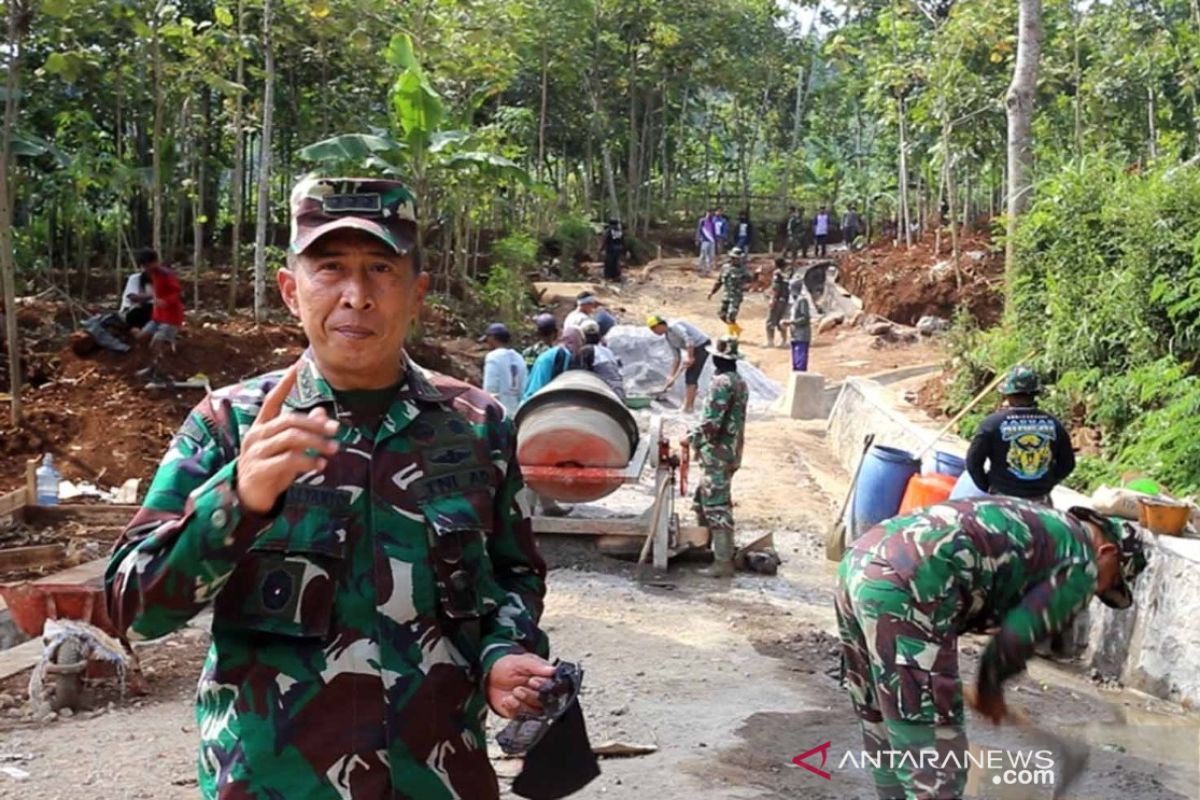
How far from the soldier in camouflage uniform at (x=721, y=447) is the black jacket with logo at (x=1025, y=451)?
2521 mm

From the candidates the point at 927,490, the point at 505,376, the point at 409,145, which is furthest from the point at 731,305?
the point at 927,490

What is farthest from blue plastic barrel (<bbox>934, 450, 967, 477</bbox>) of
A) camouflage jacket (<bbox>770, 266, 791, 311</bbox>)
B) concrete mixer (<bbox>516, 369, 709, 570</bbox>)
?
camouflage jacket (<bbox>770, 266, 791, 311</bbox>)

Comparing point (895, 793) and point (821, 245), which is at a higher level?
point (821, 245)

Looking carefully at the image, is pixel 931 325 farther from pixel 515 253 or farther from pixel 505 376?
pixel 505 376

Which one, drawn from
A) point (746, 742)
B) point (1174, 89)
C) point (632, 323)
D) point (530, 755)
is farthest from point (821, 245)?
point (530, 755)

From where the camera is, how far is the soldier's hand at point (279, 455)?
1.75 meters

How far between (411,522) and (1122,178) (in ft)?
40.9

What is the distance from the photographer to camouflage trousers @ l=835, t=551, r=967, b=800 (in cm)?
367

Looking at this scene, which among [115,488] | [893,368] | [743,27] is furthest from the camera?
[743,27]

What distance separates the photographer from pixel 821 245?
36.7 meters

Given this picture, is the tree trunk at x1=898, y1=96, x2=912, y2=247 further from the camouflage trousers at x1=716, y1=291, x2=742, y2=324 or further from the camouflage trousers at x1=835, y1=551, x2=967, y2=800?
the camouflage trousers at x1=835, y1=551, x2=967, y2=800

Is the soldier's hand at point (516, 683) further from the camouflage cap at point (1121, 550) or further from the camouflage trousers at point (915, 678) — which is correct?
the camouflage cap at point (1121, 550)

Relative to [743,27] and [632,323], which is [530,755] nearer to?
[632,323]

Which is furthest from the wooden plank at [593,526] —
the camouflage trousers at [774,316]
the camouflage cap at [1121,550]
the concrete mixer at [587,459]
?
the camouflage trousers at [774,316]
